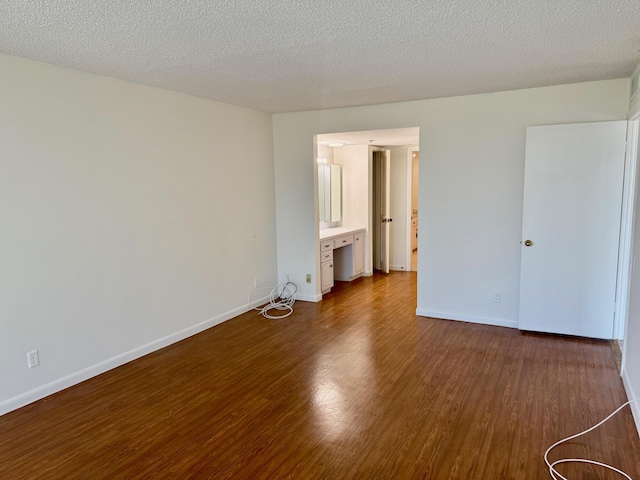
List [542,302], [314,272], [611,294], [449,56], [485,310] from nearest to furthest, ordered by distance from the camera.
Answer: [449,56], [611,294], [542,302], [485,310], [314,272]

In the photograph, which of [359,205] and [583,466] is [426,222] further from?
[583,466]

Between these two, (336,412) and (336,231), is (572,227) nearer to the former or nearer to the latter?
(336,412)

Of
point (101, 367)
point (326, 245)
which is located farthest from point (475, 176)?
point (101, 367)

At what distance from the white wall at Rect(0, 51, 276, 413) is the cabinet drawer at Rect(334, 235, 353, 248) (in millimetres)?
1614

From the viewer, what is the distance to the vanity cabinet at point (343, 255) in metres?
5.82

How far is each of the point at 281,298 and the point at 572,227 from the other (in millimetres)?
3434

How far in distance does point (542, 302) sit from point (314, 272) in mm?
2622

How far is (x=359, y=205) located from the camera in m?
6.84

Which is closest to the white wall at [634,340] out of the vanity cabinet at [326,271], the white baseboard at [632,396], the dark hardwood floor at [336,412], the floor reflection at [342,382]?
the white baseboard at [632,396]

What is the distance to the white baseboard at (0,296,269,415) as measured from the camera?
286cm

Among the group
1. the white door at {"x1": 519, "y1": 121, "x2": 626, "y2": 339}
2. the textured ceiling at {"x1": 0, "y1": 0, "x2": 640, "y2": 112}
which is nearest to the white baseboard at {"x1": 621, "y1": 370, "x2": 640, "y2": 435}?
the white door at {"x1": 519, "y1": 121, "x2": 626, "y2": 339}

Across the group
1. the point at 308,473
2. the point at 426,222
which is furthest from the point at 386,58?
the point at 308,473

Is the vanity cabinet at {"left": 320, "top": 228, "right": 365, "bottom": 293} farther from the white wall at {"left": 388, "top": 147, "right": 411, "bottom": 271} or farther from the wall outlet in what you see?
the wall outlet

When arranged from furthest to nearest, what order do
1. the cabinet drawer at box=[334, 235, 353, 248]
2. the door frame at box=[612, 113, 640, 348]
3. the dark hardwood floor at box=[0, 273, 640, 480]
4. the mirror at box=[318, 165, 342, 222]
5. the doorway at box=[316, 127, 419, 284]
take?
the doorway at box=[316, 127, 419, 284], the mirror at box=[318, 165, 342, 222], the cabinet drawer at box=[334, 235, 353, 248], the door frame at box=[612, 113, 640, 348], the dark hardwood floor at box=[0, 273, 640, 480]
